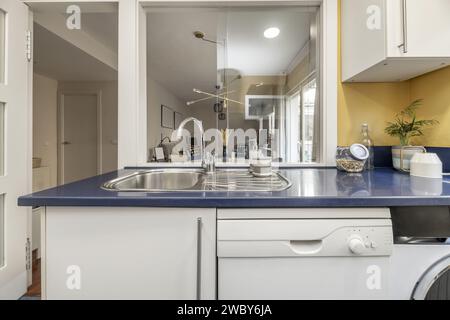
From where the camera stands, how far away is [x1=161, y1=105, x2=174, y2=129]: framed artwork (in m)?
4.65

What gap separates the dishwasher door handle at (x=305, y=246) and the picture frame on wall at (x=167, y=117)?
423cm

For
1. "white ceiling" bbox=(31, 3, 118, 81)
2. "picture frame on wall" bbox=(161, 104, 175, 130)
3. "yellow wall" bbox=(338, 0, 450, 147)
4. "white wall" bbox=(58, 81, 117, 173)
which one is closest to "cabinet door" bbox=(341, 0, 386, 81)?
"yellow wall" bbox=(338, 0, 450, 147)

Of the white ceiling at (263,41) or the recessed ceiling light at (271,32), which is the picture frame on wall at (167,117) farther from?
the recessed ceiling light at (271,32)

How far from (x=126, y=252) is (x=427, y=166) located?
49.7 inches

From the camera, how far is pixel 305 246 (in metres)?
0.74

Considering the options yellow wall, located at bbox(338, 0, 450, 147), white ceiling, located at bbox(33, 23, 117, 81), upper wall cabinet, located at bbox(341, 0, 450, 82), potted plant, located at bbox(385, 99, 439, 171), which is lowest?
potted plant, located at bbox(385, 99, 439, 171)

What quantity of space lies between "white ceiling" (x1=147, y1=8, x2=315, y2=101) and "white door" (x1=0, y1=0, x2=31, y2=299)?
804 mm

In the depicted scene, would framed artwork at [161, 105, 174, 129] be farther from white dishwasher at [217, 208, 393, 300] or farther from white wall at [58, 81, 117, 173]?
white dishwasher at [217, 208, 393, 300]

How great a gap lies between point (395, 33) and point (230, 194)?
98cm

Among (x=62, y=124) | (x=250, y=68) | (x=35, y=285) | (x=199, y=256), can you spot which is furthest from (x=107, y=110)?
(x=199, y=256)

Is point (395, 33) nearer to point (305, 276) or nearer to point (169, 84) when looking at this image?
point (305, 276)

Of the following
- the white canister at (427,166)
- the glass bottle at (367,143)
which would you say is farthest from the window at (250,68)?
the white canister at (427,166)

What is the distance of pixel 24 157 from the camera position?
145 centimetres

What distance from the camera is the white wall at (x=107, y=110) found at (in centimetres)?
420
